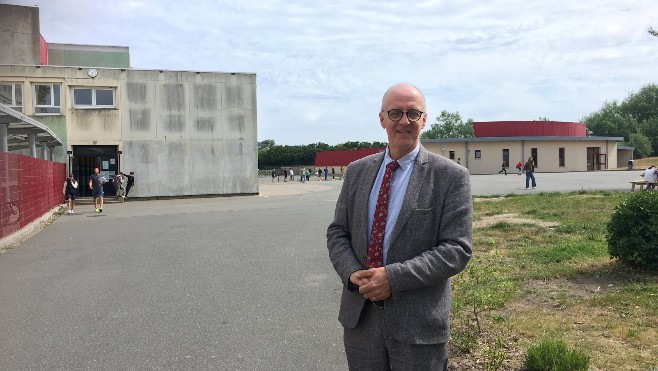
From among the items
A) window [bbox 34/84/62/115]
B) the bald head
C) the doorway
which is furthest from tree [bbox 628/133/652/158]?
the bald head

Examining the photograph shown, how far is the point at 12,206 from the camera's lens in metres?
13.8

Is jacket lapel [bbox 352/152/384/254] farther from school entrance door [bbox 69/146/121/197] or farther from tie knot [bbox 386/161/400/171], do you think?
school entrance door [bbox 69/146/121/197]

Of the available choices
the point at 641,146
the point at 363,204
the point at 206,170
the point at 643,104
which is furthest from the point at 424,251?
the point at 643,104

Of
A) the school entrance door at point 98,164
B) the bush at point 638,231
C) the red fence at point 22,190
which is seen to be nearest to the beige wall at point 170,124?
the school entrance door at point 98,164

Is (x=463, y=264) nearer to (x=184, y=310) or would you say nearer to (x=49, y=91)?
(x=184, y=310)

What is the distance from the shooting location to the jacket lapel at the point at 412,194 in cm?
248

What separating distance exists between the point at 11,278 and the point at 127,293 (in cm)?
253

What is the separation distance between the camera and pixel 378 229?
255 centimetres

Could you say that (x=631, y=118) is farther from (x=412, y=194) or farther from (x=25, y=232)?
(x=412, y=194)

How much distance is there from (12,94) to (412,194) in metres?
31.2

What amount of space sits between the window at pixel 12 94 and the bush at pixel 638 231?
29.0 metres

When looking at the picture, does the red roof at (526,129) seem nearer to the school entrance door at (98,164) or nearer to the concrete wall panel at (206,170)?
the concrete wall panel at (206,170)

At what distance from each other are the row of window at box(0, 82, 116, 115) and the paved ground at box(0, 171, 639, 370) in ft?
61.1

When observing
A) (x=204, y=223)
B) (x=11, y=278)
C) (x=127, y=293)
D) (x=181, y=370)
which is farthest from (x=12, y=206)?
(x=181, y=370)
